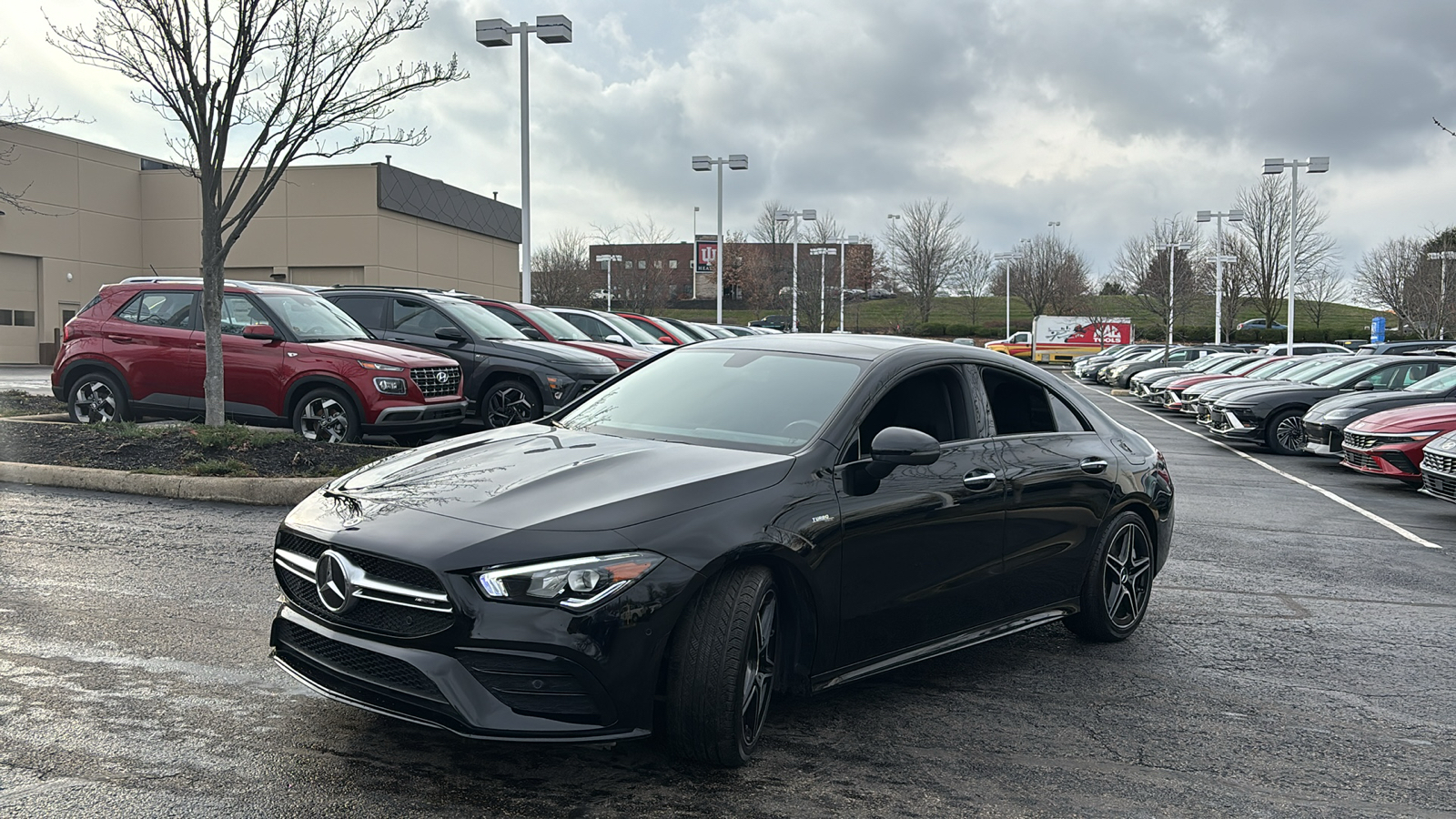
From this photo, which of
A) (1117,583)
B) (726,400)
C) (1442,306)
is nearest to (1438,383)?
(1117,583)

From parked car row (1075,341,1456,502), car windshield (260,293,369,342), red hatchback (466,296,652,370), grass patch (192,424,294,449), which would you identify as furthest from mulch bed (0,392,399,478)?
parked car row (1075,341,1456,502)

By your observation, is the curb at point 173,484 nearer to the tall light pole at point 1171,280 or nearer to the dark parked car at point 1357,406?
the dark parked car at point 1357,406

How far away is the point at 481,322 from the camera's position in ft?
45.7

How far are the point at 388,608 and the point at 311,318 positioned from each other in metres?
9.54

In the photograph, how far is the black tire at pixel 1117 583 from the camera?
570 cm

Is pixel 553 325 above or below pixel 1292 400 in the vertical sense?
above

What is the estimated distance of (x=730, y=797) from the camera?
11.9 ft

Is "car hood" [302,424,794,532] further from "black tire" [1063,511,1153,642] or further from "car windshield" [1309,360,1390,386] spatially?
"car windshield" [1309,360,1390,386]

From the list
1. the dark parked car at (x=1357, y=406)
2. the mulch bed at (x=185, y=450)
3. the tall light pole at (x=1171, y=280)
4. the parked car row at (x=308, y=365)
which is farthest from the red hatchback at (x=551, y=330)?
the tall light pole at (x=1171, y=280)

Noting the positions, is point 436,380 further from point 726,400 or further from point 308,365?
point 726,400

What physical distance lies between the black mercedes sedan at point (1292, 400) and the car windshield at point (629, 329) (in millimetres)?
9422

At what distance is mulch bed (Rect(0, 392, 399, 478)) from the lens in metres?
9.58

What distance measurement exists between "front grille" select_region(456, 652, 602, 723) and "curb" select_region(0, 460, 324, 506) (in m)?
5.99

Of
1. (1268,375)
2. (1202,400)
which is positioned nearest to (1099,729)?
(1202,400)
